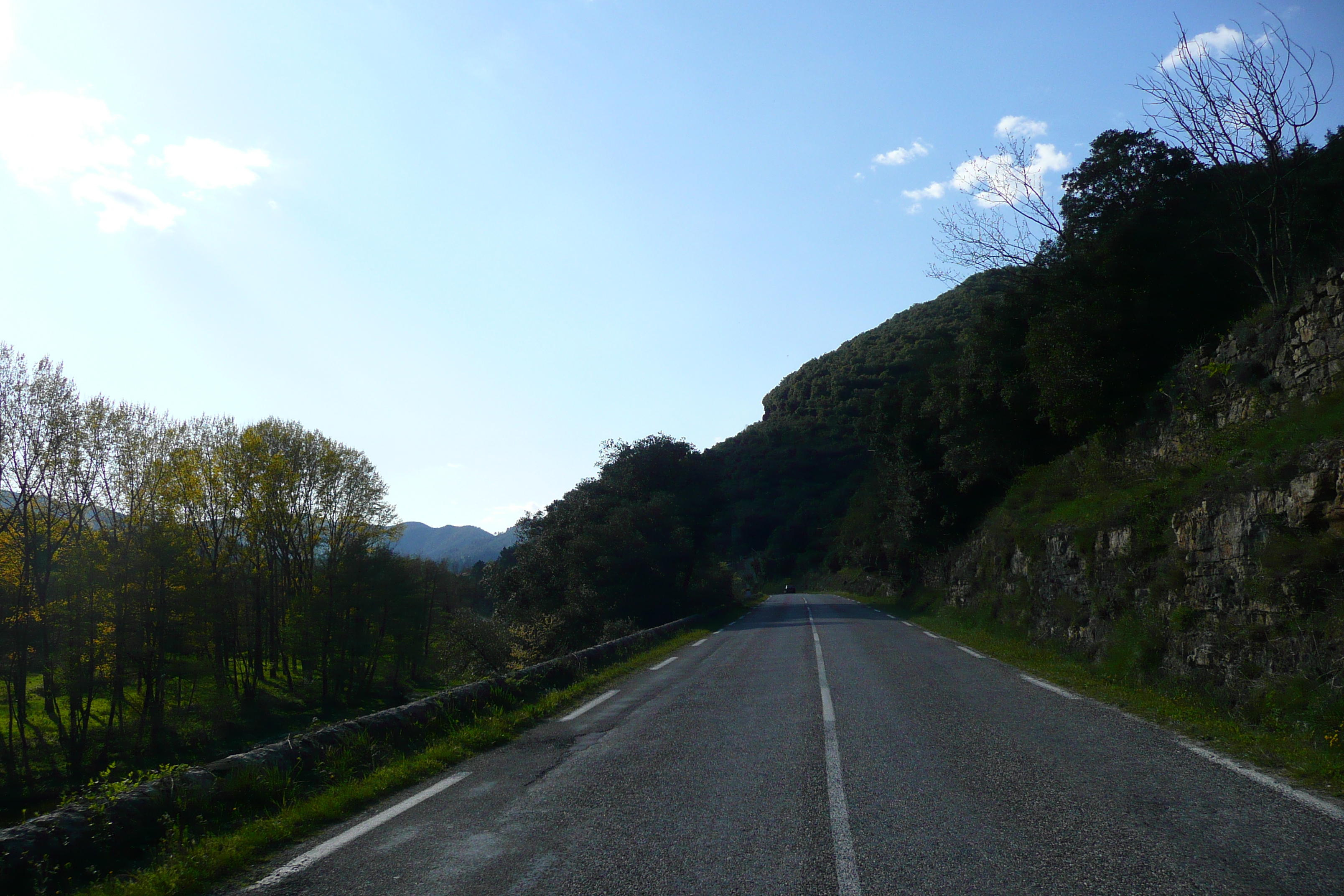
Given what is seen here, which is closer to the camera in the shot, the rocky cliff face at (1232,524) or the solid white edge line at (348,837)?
the solid white edge line at (348,837)

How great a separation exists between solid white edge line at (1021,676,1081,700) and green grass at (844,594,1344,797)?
0.57ft

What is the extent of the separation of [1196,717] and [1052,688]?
8.34 feet

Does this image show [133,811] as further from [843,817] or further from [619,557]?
[619,557]

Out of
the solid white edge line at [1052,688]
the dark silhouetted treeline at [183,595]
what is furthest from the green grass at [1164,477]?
the dark silhouetted treeline at [183,595]

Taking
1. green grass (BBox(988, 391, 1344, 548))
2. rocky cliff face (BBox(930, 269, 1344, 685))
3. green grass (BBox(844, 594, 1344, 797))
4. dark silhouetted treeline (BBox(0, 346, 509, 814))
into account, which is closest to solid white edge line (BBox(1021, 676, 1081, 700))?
green grass (BBox(844, 594, 1344, 797))

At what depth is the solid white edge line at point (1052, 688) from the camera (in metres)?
9.20

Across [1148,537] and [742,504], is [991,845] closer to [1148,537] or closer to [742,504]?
[1148,537]

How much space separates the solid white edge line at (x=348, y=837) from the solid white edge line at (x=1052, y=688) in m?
7.31

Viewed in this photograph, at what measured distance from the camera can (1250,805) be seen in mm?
4746

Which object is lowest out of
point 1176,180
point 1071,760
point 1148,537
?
point 1071,760

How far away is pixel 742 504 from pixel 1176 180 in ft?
248

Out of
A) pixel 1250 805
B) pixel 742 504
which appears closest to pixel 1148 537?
pixel 1250 805

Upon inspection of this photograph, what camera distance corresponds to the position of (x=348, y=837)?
491 centimetres

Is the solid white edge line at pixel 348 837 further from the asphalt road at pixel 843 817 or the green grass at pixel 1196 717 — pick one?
the green grass at pixel 1196 717
